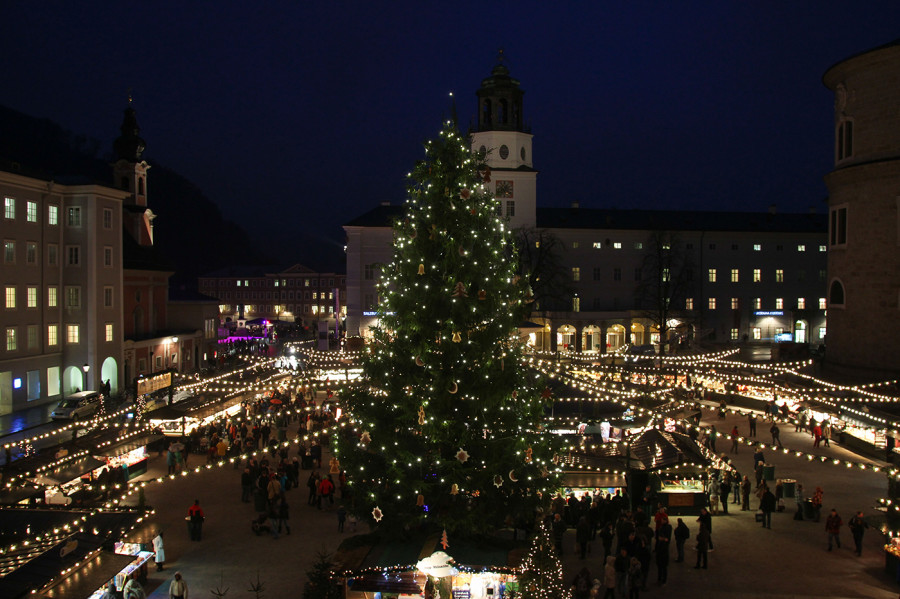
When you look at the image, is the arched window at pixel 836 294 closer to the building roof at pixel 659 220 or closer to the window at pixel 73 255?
the building roof at pixel 659 220

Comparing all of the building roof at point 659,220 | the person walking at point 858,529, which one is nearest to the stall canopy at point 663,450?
the person walking at point 858,529

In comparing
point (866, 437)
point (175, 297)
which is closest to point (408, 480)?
point (866, 437)

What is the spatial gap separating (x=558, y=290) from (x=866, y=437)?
36.8 metres

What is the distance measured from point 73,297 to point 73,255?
222 centimetres

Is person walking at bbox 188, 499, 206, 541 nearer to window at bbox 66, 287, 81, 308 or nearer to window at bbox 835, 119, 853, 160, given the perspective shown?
window at bbox 66, 287, 81, 308

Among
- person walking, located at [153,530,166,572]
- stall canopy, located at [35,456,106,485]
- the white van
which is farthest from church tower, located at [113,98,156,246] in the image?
person walking, located at [153,530,166,572]

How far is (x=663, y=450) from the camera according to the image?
1894 centimetres

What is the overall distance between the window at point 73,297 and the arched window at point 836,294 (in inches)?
1542

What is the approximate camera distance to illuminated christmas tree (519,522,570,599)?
36.9 feet

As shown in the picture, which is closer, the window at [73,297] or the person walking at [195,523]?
the person walking at [195,523]

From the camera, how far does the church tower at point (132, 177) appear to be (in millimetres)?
53938

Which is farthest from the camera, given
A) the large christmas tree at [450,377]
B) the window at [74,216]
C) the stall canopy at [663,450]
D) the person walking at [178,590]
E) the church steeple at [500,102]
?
the church steeple at [500,102]

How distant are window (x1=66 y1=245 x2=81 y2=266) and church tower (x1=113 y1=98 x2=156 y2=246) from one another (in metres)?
16.6

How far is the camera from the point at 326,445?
26328 mm
